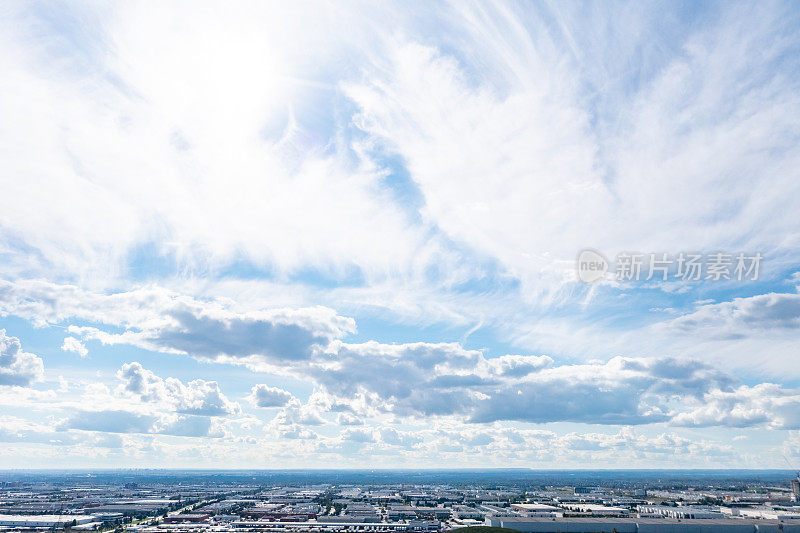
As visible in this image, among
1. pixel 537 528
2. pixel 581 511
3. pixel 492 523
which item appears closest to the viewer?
pixel 537 528

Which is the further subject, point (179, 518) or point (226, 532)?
point (179, 518)

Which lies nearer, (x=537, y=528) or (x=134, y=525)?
(x=537, y=528)

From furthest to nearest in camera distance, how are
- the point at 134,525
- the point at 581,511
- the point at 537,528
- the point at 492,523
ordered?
the point at 581,511 < the point at 134,525 < the point at 492,523 < the point at 537,528

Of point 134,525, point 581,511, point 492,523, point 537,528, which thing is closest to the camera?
point 537,528

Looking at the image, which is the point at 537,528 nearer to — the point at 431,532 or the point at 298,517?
the point at 431,532

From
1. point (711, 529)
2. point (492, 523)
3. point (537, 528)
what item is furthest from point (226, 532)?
point (711, 529)

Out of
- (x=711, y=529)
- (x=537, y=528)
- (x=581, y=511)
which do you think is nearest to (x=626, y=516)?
(x=581, y=511)

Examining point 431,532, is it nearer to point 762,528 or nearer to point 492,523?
A: point 492,523

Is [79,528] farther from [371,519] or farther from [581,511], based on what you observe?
[581,511]
